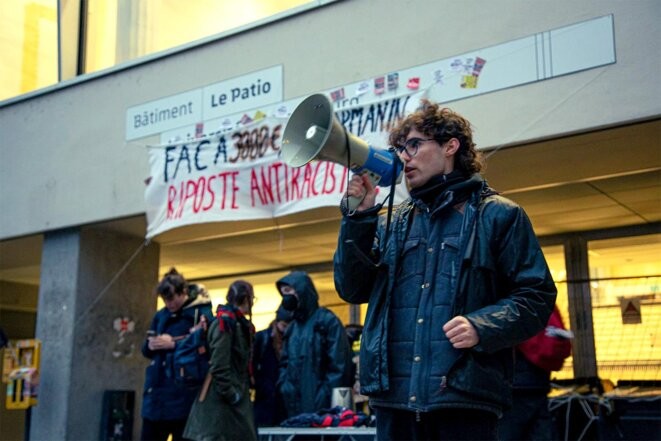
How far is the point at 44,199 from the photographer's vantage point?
9609mm

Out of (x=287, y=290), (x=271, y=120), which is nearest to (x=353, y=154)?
(x=287, y=290)

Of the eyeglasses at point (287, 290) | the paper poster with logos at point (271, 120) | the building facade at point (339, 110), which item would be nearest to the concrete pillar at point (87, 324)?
the building facade at point (339, 110)

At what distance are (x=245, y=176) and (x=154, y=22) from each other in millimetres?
2918

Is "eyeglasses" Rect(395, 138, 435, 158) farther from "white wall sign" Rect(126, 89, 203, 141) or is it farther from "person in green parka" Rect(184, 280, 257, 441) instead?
"white wall sign" Rect(126, 89, 203, 141)

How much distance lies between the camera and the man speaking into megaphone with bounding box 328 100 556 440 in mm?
2662

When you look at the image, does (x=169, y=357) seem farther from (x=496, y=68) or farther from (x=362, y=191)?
(x=362, y=191)

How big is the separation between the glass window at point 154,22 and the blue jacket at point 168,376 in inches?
119

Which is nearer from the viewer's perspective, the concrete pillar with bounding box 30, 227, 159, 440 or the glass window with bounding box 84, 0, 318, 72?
the glass window with bounding box 84, 0, 318, 72

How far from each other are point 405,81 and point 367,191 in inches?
165

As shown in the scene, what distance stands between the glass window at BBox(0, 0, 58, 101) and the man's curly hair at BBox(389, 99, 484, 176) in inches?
316

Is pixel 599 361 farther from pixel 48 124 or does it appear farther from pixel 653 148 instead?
pixel 48 124

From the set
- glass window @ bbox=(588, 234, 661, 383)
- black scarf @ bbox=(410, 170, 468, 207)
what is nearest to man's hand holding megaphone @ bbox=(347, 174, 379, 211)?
black scarf @ bbox=(410, 170, 468, 207)

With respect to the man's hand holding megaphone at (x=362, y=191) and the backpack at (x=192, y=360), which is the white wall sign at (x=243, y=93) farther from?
the man's hand holding megaphone at (x=362, y=191)

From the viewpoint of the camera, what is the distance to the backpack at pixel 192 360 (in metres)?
6.20
